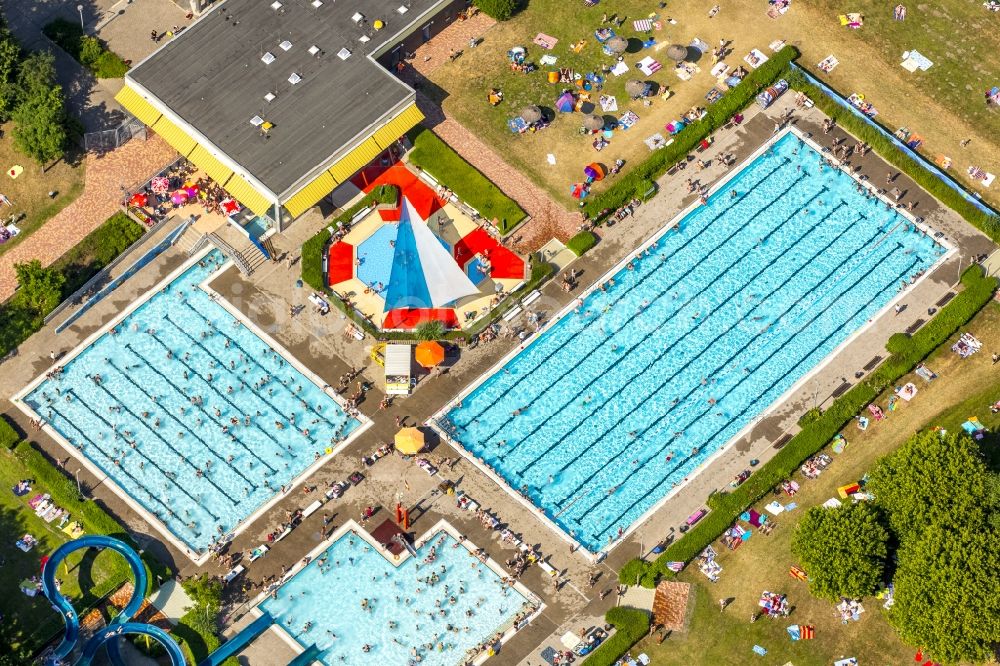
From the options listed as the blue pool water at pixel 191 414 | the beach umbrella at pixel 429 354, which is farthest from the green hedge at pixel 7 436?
the beach umbrella at pixel 429 354

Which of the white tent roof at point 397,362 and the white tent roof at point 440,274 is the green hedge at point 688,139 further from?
the white tent roof at point 397,362

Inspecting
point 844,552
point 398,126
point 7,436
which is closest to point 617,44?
point 398,126

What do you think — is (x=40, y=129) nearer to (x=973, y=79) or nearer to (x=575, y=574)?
(x=575, y=574)

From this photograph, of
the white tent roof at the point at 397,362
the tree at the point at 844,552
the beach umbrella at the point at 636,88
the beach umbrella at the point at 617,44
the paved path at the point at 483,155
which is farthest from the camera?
the beach umbrella at the point at 617,44

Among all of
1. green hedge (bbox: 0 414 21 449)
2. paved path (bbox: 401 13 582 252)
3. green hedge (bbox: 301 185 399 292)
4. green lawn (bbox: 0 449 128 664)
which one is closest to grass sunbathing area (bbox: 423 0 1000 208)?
paved path (bbox: 401 13 582 252)

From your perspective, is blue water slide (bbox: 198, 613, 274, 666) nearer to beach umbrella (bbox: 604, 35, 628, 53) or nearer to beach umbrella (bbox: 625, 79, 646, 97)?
beach umbrella (bbox: 625, 79, 646, 97)

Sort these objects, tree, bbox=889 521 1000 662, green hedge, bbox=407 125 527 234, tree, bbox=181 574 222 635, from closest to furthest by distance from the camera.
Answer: tree, bbox=889 521 1000 662
tree, bbox=181 574 222 635
green hedge, bbox=407 125 527 234
